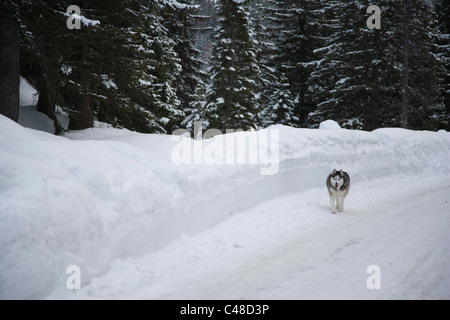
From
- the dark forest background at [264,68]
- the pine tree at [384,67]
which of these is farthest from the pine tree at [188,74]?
the pine tree at [384,67]

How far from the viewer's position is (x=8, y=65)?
25.2 feet

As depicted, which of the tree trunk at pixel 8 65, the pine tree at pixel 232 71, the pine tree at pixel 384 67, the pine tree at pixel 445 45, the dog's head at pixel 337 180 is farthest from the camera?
the pine tree at pixel 445 45

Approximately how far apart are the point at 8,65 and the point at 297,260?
8329 millimetres

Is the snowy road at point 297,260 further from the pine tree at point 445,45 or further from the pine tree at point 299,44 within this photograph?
the pine tree at point 445,45

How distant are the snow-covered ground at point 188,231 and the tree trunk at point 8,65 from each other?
2905 mm

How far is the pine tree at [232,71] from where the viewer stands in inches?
846

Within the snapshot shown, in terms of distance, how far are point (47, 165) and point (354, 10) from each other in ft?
79.8

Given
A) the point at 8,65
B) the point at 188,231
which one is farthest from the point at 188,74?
the point at 188,231

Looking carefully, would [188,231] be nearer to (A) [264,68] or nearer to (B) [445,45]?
(A) [264,68]

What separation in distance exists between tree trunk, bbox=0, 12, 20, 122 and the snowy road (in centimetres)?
605

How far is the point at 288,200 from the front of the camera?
27.6 feet

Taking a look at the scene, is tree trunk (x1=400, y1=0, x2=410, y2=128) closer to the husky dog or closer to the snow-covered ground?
the snow-covered ground

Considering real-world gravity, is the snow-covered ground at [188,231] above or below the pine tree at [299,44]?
below
